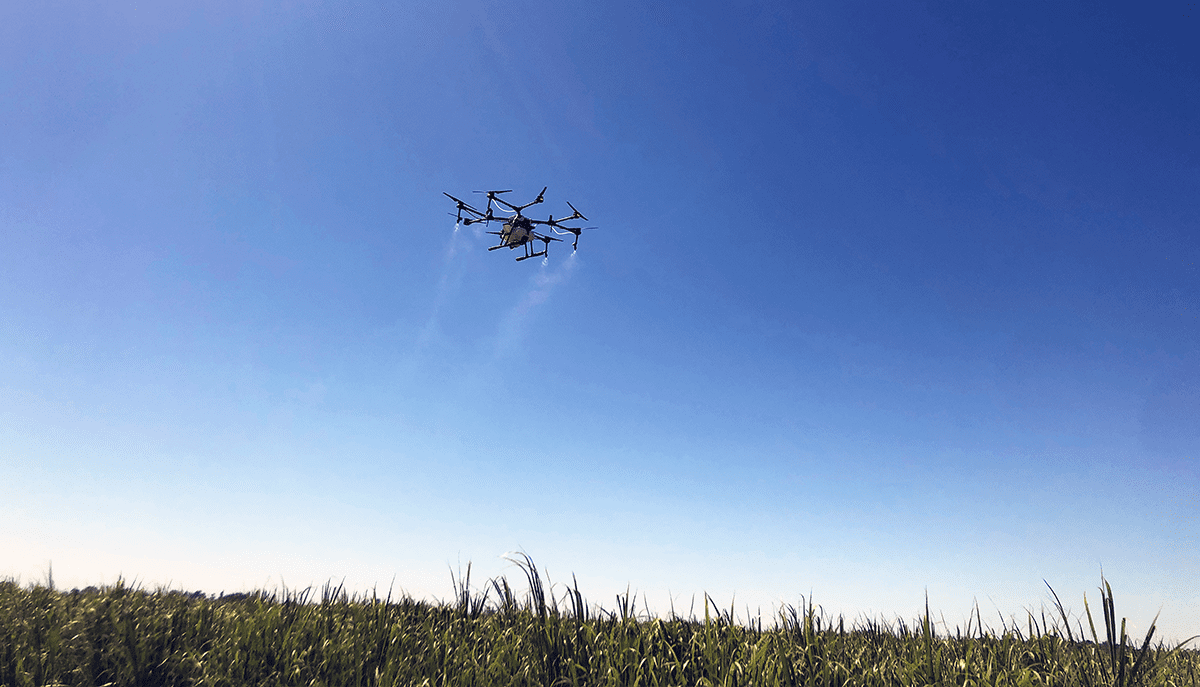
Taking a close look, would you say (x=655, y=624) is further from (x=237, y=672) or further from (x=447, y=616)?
(x=237, y=672)

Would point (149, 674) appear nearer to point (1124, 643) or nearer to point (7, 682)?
point (7, 682)

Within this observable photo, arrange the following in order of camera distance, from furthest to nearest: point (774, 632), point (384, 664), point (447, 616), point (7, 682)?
point (447, 616) → point (774, 632) → point (384, 664) → point (7, 682)

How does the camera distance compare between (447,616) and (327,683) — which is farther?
(447,616)

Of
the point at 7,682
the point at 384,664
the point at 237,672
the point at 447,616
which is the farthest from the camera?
the point at 447,616

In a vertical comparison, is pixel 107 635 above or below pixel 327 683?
above

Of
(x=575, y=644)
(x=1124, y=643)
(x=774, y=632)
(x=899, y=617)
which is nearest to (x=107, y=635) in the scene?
(x=575, y=644)

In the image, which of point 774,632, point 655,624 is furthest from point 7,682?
point 774,632
